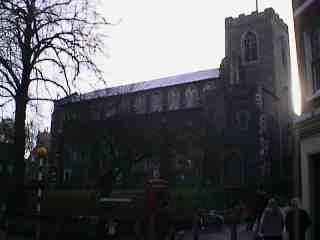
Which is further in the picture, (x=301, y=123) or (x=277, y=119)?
(x=277, y=119)

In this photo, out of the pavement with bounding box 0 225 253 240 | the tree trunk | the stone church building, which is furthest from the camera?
the stone church building

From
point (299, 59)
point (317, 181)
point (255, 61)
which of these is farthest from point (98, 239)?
point (255, 61)

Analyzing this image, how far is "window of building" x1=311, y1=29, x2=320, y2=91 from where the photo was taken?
10858mm

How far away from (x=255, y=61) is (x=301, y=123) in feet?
147

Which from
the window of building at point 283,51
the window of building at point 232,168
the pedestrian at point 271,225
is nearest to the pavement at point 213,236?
the pedestrian at point 271,225

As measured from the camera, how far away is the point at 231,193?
35.2m

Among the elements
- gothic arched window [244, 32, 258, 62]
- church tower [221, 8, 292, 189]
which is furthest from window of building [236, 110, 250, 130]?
gothic arched window [244, 32, 258, 62]

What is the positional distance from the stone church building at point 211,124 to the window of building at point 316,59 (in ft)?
74.6

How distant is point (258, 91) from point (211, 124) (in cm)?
633

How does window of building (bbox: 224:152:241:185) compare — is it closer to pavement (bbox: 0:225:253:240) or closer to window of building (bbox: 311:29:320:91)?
pavement (bbox: 0:225:253:240)

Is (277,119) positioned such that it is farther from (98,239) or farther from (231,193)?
(98,239)

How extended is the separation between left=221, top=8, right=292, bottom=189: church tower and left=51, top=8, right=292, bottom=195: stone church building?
0.35 ft

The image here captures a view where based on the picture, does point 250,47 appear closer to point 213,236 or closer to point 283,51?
point 283,51

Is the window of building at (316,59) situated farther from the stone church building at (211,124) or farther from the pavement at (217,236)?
the stone church building at (211,124)
